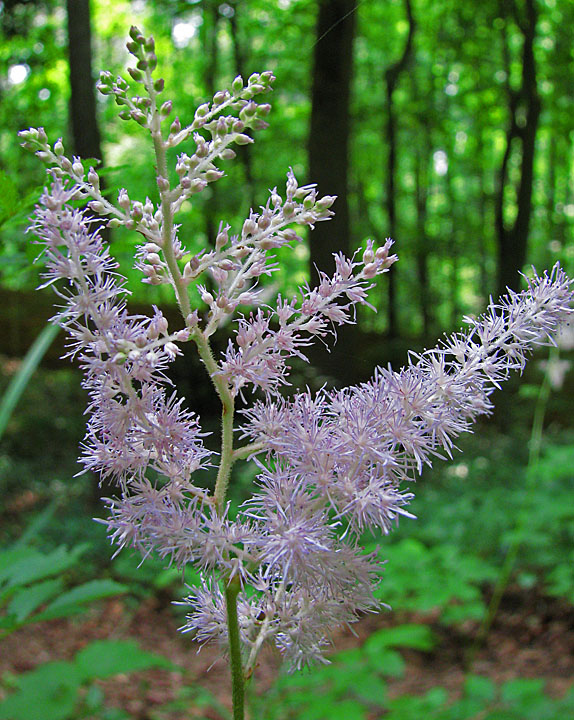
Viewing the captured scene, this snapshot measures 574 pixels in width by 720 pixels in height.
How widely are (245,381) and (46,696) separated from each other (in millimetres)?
1725

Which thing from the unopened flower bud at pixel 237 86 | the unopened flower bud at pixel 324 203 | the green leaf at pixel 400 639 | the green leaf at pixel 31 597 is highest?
the unopened flower bud at pixel 237 86

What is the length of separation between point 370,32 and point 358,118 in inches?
95.2

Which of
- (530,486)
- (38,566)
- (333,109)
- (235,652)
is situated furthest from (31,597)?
(333,109)

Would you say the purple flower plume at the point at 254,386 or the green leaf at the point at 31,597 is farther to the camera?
the green leaf at the point at 31,597

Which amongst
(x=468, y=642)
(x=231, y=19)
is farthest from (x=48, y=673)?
(x=468, y=642)

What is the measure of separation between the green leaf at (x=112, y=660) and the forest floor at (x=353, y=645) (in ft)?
6.11

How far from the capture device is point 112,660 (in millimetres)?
2088

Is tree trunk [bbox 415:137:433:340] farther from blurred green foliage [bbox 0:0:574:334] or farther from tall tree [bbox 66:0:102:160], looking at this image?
tall tree [bbox 66:0:102:160]

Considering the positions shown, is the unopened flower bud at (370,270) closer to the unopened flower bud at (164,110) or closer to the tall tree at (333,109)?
the unopened flower bud at (164,110)

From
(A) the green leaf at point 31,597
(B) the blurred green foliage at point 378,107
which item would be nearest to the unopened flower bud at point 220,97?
(A) the green leaf at point 31,597

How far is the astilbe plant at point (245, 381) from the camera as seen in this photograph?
665mm

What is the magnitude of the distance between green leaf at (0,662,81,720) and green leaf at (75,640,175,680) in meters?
0.04

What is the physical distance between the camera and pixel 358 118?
33.0 feet

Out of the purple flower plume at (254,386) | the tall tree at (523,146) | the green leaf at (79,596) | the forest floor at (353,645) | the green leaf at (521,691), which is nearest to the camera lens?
the purple flower plume at (254,386)
